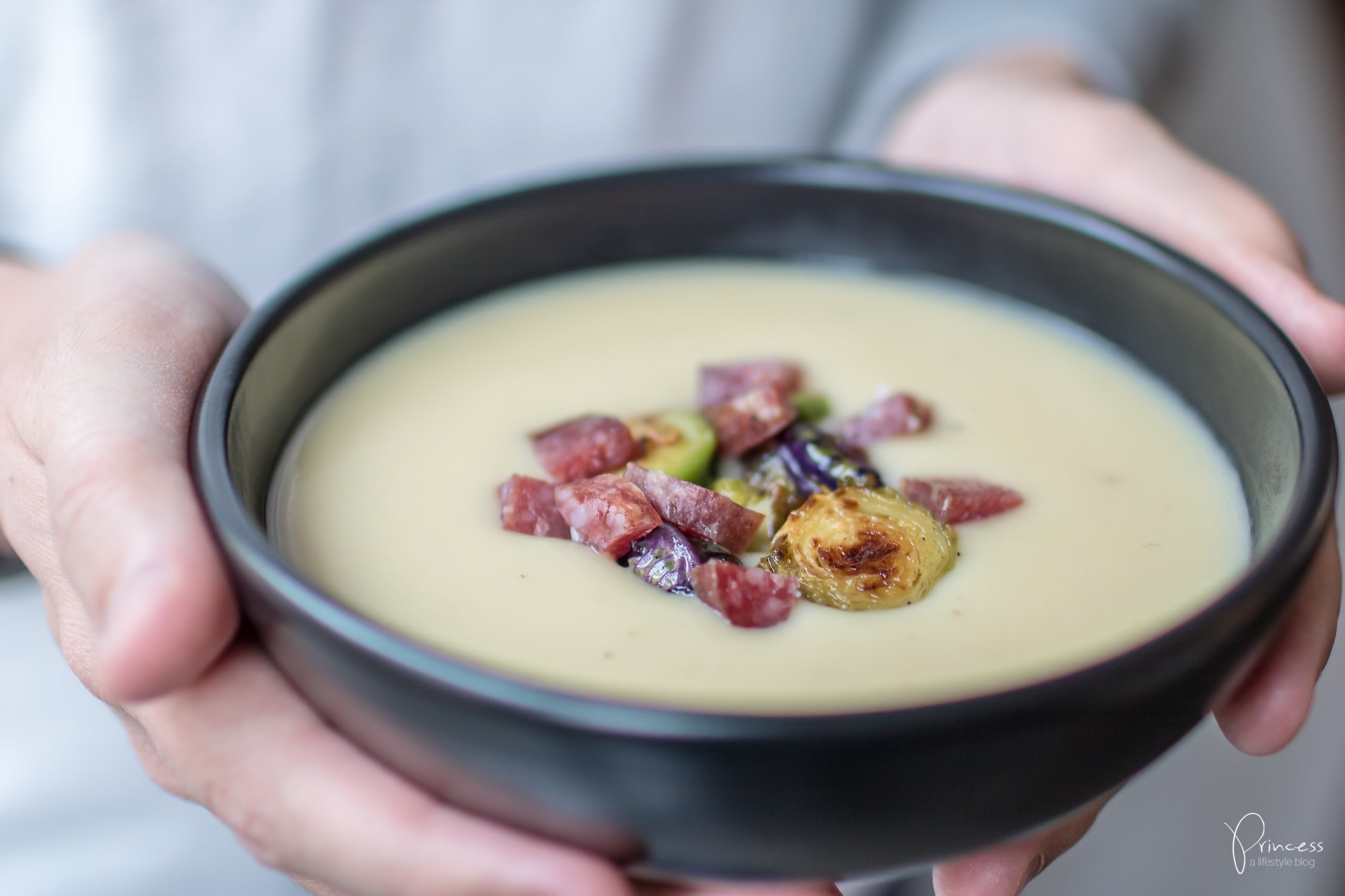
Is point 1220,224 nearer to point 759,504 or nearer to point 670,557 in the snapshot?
point 759,504

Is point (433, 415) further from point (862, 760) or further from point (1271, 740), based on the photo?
point (1271, 740)

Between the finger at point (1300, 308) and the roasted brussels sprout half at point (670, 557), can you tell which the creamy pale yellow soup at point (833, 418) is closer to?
the roasted brussels sprout half at point (670, 557)

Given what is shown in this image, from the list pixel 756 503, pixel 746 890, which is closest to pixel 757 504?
pixel 756 503

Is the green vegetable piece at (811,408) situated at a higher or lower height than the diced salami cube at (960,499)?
lower

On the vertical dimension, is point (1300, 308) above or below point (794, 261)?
above

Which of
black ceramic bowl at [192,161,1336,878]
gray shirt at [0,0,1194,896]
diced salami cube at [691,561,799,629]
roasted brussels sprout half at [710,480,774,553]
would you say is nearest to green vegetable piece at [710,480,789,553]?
A: roasted brussels sprout half at [710,480,774,553]

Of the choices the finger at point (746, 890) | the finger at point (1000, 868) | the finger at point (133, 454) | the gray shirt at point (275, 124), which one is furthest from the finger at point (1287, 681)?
the gray shirt at point (275, 124)
